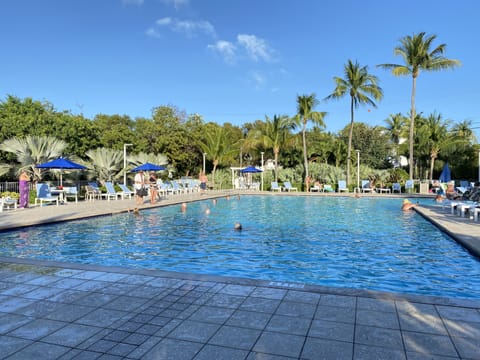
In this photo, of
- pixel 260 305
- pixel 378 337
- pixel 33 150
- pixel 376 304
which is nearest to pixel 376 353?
pixel 378 337

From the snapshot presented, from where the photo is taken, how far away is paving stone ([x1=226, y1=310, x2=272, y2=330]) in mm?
3096

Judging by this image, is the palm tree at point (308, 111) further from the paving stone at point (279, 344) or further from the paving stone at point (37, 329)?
the paving stone at point (37, 329)

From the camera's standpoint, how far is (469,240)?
712 centimetres

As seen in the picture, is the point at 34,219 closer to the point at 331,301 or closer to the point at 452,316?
the point at 331,301

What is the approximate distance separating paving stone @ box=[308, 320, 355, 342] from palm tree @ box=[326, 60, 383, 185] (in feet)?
77.1

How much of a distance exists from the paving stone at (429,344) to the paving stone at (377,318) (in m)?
0.18

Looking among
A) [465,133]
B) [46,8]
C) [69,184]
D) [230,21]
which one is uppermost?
[230,21]

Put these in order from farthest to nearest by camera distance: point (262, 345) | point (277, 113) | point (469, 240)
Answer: point (277, 113), point (469, 240), point (262, 345)

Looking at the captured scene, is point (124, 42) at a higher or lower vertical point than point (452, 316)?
higher

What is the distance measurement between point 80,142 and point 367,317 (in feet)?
79.6

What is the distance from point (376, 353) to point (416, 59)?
2632 cm

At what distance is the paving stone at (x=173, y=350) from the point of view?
2.57 m

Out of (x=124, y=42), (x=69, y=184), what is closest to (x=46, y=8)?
(x=124, y=42)

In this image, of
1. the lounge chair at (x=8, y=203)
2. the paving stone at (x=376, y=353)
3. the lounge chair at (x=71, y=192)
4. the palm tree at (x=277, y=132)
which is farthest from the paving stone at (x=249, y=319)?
the palm tree at (x=277, y=132)
